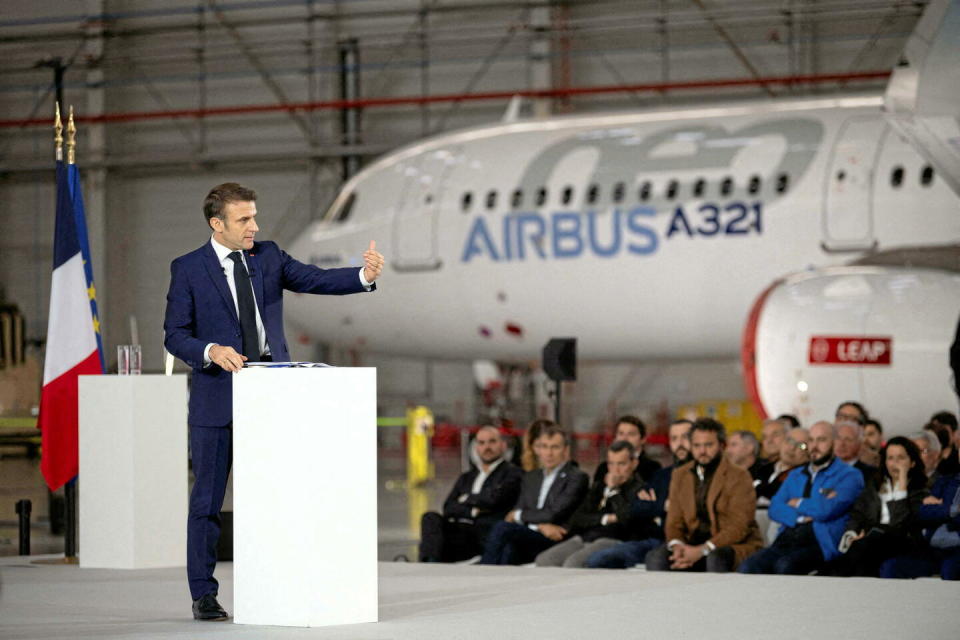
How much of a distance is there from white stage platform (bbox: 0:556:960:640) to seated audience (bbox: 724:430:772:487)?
230cm

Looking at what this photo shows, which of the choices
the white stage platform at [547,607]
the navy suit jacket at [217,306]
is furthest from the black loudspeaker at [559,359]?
the navy suit jacket at [217,306]

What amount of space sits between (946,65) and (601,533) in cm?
336

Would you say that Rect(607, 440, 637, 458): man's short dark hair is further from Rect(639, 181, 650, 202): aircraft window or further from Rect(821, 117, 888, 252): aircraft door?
Rect(639, 181, 650, 202): aircraft window

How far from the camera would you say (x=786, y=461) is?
8086 millimetres

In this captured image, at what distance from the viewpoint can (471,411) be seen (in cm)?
2306

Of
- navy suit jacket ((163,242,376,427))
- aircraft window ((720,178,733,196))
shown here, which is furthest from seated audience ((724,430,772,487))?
aircraft window ((720,178,733,196))

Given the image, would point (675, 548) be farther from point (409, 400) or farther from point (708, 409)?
point (409, 400)

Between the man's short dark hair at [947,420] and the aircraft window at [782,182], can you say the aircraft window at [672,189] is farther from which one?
the man's short dark hair at [947,420]

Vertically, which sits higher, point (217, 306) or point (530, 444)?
point (217, 306)

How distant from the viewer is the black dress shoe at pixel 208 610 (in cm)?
489

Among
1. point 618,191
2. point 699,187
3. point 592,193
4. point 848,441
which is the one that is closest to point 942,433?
point 848,441

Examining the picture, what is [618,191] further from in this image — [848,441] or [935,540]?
[935,540]

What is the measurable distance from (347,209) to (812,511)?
10.1 m

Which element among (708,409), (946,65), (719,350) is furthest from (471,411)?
(946,65)
